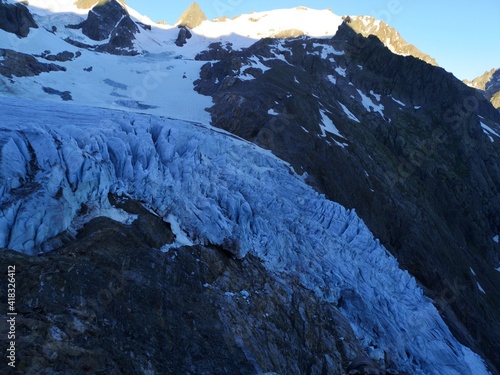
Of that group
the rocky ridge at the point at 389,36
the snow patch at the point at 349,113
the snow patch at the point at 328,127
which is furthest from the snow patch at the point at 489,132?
the snow patch at the point at 328,127

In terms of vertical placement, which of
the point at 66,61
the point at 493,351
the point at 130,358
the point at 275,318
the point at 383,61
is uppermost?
the point at 383,61

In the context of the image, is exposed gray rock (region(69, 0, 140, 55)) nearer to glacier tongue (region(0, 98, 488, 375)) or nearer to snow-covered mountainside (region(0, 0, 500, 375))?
snow-covered mountainside (region(0, 0, 500, 375))

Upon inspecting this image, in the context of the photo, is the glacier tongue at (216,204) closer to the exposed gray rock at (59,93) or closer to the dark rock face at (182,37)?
the exposed gray rock at (59,93)

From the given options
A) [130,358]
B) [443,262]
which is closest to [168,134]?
[130,358]

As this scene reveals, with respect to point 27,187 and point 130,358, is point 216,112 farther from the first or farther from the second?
point 130,358

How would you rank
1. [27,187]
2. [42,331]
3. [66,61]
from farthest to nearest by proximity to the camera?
[66,61], [27,187], [42,331]

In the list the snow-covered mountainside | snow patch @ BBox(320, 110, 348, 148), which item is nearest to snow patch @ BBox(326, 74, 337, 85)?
the snow-covered mountainside

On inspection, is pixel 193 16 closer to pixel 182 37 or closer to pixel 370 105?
pixel 182 37
